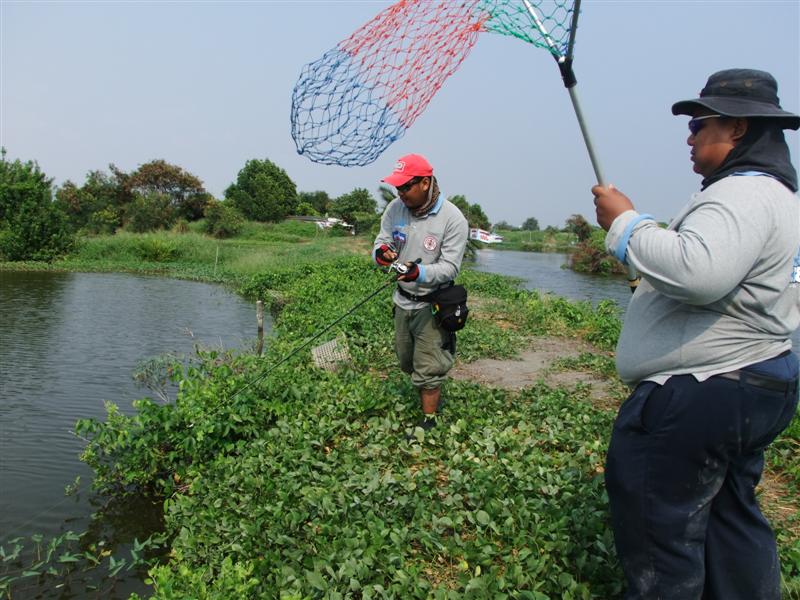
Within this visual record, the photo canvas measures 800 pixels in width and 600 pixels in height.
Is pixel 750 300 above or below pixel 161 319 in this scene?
above

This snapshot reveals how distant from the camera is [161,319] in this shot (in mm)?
14766

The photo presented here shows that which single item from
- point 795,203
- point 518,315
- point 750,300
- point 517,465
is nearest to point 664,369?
point 750,300

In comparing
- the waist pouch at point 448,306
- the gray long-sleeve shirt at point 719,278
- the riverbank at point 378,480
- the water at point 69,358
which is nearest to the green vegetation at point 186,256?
the water at point 69,358

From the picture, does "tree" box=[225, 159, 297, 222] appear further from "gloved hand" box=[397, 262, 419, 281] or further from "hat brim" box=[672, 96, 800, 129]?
"hat brim" box=[672, 96, 800, 129]

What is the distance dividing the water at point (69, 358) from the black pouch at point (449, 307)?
286 centimetres

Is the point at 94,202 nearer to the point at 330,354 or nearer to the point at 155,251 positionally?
the point at 155,251

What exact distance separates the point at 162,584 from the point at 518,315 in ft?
27.5

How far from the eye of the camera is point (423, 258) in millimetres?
4352

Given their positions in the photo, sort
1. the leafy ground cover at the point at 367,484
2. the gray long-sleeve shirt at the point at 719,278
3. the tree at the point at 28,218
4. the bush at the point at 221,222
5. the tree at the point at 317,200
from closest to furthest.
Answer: the gray long-sleeve shirt at the point at 719,278 → the leafy ground cover at the point at 367,484 → the tree at the point at 28,218 → the bush at the point at 221,222 → the tree at the point at 317,200

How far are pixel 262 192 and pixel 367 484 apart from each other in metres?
54.3

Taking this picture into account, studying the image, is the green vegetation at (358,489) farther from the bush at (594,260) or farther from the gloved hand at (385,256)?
the bush at (594,260)

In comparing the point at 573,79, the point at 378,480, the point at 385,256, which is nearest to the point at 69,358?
the point at 385,256

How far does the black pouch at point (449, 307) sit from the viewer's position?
4285 mm

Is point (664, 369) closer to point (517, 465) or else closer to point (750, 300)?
point (750, 300)
